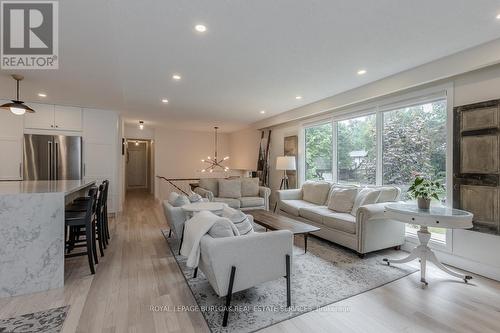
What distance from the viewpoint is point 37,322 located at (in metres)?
1.94

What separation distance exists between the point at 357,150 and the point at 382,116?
78 centimetres

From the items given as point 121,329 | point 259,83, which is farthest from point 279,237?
point 259,83

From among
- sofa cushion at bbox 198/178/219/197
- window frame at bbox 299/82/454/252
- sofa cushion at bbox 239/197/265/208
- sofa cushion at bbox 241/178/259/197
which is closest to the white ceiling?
window frame at bbox 299/82/454/252

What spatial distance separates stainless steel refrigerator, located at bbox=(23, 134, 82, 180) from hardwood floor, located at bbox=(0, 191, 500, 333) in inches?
122

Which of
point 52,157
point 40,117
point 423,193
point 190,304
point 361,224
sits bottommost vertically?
point 190,304

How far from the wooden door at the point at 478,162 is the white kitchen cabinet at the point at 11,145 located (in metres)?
7.66

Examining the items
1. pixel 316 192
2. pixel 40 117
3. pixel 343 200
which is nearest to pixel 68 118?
pixel 40 117

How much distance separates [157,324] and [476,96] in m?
4.28

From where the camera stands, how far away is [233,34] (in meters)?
2.45

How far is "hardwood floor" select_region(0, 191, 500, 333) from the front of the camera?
1.94 meters

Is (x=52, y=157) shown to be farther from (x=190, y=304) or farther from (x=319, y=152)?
(x=319, y=152)

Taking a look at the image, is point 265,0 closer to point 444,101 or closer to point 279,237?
point 279,237

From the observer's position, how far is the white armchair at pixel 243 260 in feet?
6.26

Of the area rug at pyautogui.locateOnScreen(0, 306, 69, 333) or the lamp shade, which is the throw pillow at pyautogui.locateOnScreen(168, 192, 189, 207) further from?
the lamp shade
